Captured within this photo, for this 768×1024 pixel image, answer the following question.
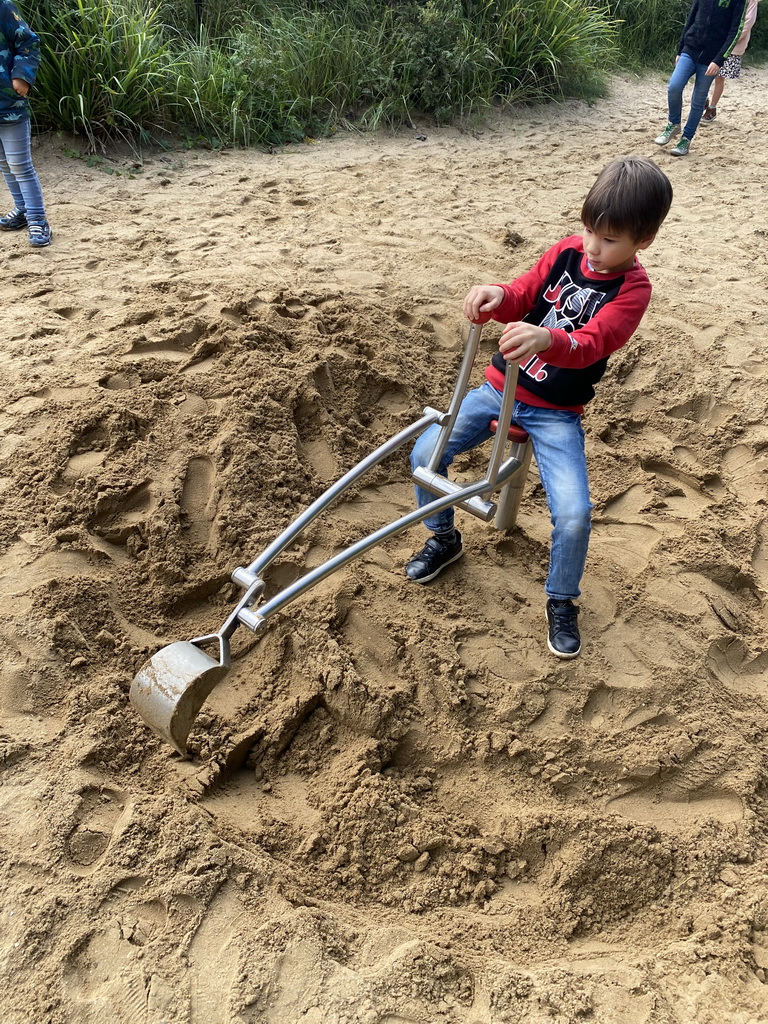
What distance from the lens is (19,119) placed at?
444cm

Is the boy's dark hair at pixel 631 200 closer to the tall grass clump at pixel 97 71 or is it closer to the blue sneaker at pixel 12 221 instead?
the blue sneaker at pixel 12 221

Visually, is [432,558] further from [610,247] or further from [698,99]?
[698,99]

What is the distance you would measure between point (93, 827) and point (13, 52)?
4198 millimetres

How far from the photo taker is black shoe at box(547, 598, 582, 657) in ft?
8.04

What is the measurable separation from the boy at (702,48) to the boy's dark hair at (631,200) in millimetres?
5115

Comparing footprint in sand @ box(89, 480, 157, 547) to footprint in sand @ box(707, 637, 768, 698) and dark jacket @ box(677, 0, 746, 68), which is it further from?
dark jacket @ box(677, 0, 746, 68)

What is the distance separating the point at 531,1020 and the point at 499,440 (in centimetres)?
134

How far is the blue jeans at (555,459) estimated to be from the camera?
2.26m

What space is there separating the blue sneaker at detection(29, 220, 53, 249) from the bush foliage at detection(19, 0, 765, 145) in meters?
1.67

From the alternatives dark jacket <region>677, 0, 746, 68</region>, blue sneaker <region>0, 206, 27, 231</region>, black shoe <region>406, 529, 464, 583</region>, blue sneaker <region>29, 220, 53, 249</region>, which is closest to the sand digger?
black shoe <region>406, 529, 464, 583</region>

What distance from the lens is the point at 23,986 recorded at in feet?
5.18

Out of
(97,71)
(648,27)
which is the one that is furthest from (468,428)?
(648,27)

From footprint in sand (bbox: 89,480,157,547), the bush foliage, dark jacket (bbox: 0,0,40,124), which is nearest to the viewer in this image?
footprint in sand (bbox: 89,480,157,547)

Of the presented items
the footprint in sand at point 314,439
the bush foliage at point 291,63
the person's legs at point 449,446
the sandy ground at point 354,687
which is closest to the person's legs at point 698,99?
the bush foliage at point 291,63
